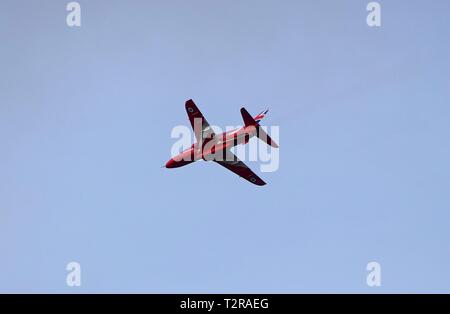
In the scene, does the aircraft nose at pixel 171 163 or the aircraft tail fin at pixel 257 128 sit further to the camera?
the aircraft nose at pixel 171 163

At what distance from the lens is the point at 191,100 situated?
3216 inches

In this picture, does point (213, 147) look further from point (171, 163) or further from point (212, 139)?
point (171, 163)

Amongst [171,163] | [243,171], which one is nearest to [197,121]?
[171,163]

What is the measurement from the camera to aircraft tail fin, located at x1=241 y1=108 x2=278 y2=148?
73069mm

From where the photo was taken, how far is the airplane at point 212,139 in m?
75.0

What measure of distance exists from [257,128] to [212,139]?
7928 millimetres

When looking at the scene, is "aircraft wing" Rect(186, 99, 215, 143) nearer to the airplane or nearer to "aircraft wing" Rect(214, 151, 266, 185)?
the airplane

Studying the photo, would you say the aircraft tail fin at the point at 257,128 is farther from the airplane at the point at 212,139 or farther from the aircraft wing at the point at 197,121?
the aircraft wing at the point at 197,121

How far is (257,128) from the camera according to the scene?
244ft

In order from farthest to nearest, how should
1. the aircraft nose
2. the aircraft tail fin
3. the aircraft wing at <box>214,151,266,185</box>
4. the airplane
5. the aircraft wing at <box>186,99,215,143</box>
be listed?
the aircraft wing at <box>214,151,266,185</box> < the aircraft nose < the aircraft wing at <box>186,99,215,143</box> < the airplane < the aircraft tail fin

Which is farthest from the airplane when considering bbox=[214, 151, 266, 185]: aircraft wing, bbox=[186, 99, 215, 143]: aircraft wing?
bbox=[214, 151, 266, 185]: aircraft wing

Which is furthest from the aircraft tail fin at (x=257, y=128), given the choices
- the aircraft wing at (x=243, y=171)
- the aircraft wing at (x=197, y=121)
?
the aircraft wing at (x=243, y=171)
